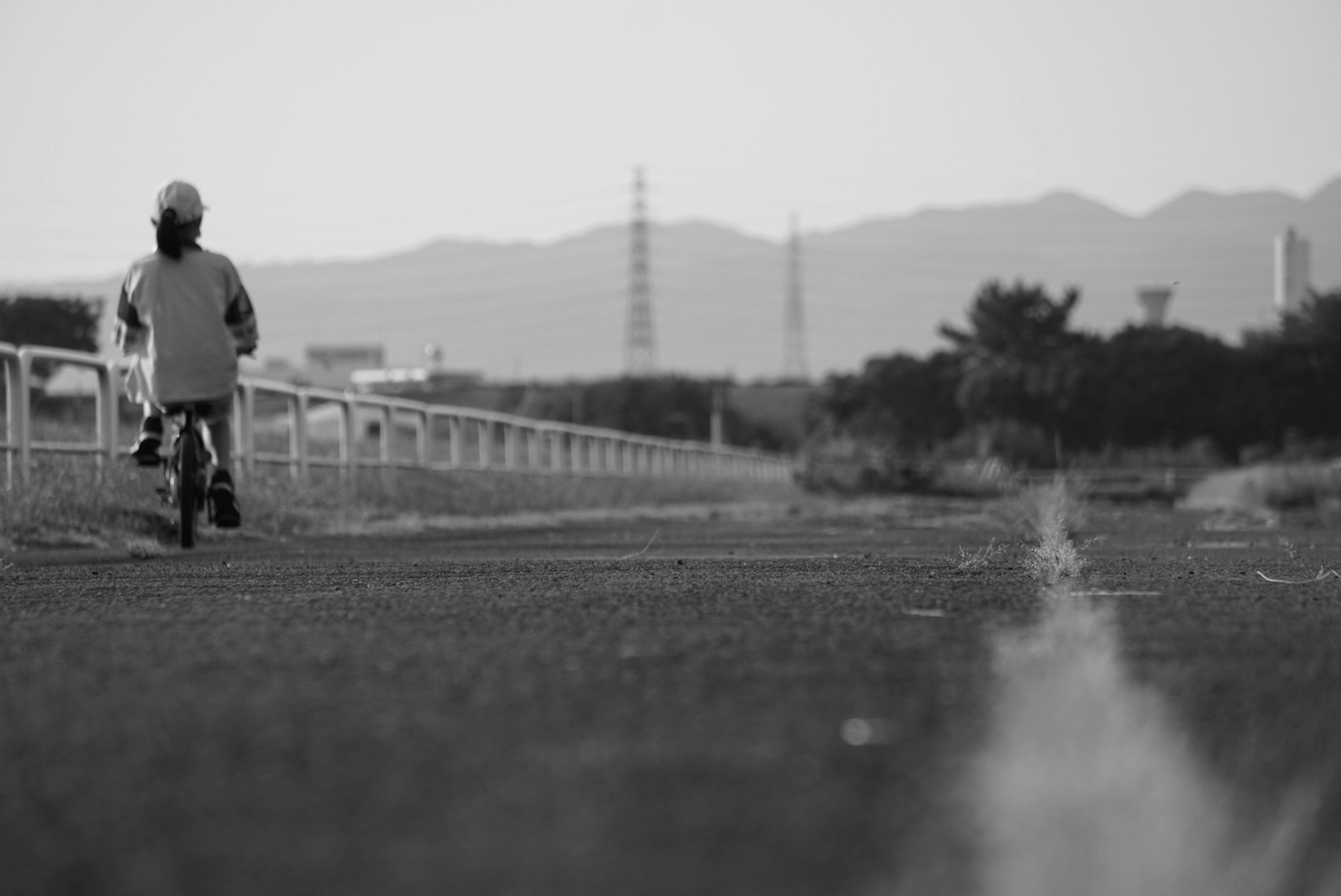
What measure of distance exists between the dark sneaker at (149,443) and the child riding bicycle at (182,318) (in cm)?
1

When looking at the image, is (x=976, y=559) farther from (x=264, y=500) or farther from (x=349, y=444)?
(x=349, y=444)

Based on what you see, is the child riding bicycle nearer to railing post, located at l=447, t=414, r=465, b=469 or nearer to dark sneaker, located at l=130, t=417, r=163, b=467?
dark sneaker, located at l=130, t=417, r=163, b=467

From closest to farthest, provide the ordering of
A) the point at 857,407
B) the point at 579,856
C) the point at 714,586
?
the point at 579,856 → the point at 714,586 → the point at 857,407

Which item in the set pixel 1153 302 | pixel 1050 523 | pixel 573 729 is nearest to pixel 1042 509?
pixel 1050 523

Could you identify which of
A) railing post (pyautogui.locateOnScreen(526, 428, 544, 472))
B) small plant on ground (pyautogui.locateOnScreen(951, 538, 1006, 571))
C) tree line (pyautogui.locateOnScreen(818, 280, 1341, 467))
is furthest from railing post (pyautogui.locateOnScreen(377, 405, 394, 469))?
tree line (pyautogui.locateOnScreen(818, 280, 1341, 467))

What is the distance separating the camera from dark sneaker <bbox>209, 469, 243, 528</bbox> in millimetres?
11188

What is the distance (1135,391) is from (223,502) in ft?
234

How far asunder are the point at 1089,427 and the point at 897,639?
245ft

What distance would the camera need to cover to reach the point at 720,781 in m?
3.17

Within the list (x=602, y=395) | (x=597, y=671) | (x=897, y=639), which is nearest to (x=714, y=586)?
(x=897, y=639)

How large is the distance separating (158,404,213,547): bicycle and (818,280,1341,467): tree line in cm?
6049

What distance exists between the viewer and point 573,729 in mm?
3625

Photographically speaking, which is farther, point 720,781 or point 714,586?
point 714,586

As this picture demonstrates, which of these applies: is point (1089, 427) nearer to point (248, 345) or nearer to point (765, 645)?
point (248, 345)
